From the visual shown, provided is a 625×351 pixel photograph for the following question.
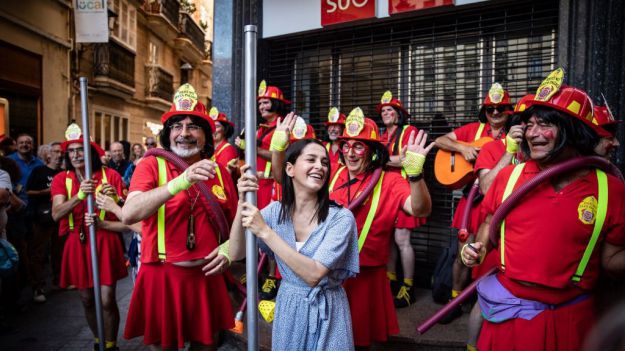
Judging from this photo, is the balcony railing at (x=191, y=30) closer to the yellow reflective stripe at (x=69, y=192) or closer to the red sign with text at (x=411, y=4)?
the red sign with text at (x=411, y=4)

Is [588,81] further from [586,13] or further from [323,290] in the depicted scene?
[323,290]

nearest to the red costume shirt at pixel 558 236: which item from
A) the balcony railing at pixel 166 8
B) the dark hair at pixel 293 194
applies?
the dark hair at pixel 293 194

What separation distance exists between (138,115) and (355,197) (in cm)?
2111

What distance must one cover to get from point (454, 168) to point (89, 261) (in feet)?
12.4

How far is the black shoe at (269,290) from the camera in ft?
17.0

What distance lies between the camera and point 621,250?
7.27 feet

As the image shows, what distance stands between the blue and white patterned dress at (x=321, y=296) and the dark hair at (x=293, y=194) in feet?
0.14

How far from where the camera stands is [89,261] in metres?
4.39

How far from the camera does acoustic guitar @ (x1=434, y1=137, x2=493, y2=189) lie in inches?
177

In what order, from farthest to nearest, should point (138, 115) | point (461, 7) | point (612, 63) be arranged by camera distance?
1. point (138, 115)
2. point (461, 7)
3. point (612, 63)

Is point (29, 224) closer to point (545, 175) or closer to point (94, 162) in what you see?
point (94, 162)

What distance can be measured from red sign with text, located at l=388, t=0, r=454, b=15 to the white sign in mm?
4739

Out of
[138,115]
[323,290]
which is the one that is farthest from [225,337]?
[138,115]

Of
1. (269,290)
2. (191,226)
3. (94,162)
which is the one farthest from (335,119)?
(191,226)
